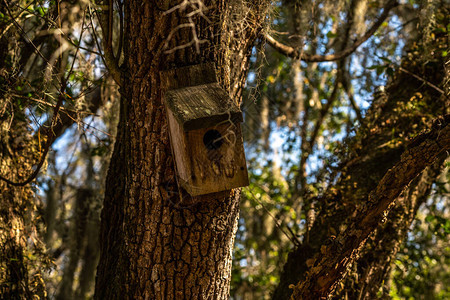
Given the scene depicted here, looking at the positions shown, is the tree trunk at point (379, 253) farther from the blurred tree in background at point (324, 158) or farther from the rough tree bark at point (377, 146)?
the rough tree bark at point (377, 146)

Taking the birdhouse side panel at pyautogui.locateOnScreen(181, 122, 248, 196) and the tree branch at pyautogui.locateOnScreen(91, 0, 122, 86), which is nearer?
the birdhouse side panel at pyautogui.locateOnScreen(181, 122, 248, 196)

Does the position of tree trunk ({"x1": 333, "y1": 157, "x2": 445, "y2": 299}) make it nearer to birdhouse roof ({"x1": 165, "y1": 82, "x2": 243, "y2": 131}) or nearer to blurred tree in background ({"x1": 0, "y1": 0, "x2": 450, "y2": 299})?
blurred tree in background ({"x1": 0, "y1": 0, "x2": 450, "y2": 299})

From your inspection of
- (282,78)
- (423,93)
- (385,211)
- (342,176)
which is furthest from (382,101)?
(282,78)

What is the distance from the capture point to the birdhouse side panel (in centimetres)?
183

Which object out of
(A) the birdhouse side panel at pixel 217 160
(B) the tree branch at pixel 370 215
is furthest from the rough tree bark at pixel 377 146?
(A) the birdhouse side panel at pixel 217 160

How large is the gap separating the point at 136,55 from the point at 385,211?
125 centimetres

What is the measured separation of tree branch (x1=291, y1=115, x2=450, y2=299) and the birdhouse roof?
68cm

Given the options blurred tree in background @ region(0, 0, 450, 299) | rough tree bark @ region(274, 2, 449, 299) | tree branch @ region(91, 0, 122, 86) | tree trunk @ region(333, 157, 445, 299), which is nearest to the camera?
blurred tree in background @ region(0, 0, 450, 299)

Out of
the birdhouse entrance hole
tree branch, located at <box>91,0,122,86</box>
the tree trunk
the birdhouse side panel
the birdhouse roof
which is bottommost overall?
the tree trunk

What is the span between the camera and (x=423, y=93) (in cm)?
302

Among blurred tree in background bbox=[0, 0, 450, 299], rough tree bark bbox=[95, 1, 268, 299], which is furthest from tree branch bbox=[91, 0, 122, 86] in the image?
rough tree bark bbox=[95, 1, 268, 299]

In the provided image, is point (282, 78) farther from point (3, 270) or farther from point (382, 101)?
point (3, 270)

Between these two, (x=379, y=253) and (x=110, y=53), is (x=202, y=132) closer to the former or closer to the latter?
(x=110, y=53)

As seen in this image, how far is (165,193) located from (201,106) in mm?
393
